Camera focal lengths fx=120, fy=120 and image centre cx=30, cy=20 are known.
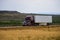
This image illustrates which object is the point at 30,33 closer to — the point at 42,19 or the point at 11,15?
the point at 42,19

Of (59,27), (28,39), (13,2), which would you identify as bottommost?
Answer: (28,39)

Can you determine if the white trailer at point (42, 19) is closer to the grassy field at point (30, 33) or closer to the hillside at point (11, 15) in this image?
the grassy field at point (30, 33)

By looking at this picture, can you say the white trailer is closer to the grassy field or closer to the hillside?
→ the grassy field

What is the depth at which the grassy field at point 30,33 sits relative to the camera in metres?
1.89

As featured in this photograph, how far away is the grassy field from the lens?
6.19 ft

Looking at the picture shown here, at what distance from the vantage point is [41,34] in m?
2.01

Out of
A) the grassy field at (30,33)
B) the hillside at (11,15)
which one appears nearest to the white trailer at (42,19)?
the grassy field at (30,33)

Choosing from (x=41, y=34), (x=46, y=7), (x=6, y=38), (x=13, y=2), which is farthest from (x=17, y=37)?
(x=46, y=7)

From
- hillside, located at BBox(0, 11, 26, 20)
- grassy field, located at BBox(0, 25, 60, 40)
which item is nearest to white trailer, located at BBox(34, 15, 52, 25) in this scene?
grassy field, located at BBox(0, 25, 60, 40)

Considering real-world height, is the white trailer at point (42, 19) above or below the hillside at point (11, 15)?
below

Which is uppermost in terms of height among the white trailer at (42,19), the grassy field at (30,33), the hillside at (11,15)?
the hillside at (11,15)

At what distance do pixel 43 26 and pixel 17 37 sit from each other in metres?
0.47

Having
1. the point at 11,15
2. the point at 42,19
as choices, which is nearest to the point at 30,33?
the point at 42,19

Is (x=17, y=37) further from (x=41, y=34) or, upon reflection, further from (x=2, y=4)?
(x=2, y=4)
